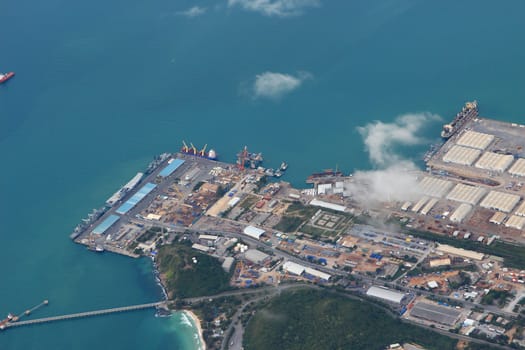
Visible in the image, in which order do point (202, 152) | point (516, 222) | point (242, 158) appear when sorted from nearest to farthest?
point (516, 222) → point (242, 158) → point (202, 152)

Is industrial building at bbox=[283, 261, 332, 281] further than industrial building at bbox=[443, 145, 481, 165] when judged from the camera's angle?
No

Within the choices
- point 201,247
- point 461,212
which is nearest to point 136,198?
point 201,247

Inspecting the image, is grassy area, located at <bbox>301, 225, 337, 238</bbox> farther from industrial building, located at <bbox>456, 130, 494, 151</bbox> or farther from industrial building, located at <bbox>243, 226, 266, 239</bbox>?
industrial building, located at <bbox>456, 130, 494, 151</bbox>

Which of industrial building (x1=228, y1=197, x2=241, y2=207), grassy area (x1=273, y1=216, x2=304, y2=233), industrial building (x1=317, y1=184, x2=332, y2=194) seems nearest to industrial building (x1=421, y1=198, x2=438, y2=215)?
industrial building (x1=317, y1=184, x2=332, y2=194)

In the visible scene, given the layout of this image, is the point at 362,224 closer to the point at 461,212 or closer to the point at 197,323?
the point at 461,212

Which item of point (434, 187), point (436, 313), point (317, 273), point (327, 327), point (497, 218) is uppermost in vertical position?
point (434, 187)

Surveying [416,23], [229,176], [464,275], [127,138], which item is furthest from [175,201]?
[416,23]

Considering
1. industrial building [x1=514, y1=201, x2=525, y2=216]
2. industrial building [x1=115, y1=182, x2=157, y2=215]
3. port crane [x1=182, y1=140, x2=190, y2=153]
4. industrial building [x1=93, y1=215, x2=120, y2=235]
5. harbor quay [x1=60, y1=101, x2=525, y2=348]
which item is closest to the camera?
harbor quay [x1=60, y1=101, x2=525, y2=348]

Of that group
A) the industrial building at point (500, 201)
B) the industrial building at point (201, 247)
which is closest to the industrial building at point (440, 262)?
the industrial building at point (500, 201)
